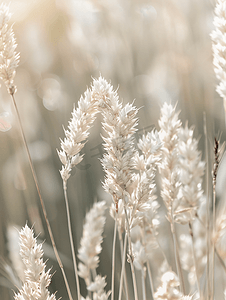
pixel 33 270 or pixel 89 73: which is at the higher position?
pixel 89 73

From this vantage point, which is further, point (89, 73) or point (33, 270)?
point (89, 73)

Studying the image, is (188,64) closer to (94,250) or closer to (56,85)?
(56,85)

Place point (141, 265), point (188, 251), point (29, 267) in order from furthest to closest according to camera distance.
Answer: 1. point (188, 251)
2. point (141, 265)
3. point (29, 267)

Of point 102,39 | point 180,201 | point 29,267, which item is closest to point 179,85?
point 102,39

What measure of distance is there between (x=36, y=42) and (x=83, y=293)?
570mm

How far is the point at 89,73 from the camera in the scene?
0.57 meters

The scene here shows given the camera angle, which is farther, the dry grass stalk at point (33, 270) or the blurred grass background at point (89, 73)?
the blurred grass background at point (89, 73)

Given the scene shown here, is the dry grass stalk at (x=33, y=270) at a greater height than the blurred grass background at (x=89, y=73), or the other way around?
the blurred grass background at (x=89, y=73)

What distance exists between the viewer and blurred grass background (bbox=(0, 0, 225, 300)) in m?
0.54

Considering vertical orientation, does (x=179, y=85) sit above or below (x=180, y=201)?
above

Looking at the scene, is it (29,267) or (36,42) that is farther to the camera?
(36,42)

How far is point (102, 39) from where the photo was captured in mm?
571

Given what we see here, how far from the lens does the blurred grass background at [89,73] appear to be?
54 centimetres

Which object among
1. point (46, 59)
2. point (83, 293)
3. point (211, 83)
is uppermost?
point (46, 59)
